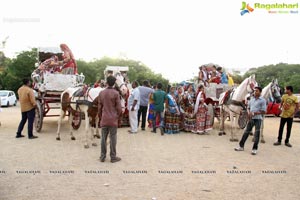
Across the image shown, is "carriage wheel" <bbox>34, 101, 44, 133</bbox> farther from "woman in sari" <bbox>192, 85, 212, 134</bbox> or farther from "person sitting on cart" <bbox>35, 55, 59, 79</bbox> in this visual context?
"woman in sari" <bbox>192, 85, 212, 134</bbox>

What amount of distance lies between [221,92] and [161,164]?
6361 millimetres

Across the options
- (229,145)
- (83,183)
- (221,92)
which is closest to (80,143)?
(83,183)

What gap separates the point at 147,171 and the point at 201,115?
5.25 metres

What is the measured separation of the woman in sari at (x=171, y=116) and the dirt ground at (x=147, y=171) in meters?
1.67

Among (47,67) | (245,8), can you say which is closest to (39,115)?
(47,67)

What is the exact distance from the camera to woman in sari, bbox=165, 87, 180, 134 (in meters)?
10.7

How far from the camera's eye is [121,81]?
9.76 meters

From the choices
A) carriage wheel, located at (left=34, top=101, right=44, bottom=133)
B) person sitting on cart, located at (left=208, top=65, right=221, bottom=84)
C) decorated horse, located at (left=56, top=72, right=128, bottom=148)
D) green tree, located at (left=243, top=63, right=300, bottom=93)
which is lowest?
carriage wheel, located at (left=34, top=101, right=44, bottom=133)

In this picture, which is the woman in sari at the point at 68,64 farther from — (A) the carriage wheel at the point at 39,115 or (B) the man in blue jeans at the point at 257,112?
(B) the man in blue jeans at the point at 257,112

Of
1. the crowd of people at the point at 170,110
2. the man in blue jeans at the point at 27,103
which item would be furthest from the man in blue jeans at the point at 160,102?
the man in blue jeans at the point at 27,103

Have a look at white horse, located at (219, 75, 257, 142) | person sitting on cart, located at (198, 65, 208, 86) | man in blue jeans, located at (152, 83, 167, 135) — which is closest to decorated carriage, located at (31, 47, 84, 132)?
man in blue jeans, located at (152, 83, 167, 135)

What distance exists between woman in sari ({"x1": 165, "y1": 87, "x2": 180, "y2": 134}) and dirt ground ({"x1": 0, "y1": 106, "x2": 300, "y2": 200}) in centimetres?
167

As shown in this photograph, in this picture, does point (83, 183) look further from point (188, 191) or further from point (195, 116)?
point (195, 116)

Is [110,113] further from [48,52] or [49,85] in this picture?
[48,52]
